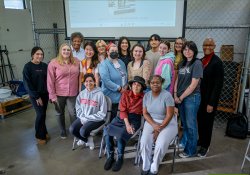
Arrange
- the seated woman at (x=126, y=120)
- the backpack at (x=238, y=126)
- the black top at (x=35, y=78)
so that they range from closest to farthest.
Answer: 1. the seated woman at (x=126, y=120)
2. the black top at (x=35, y=78)
3. the backpack at (x=238, y=126)

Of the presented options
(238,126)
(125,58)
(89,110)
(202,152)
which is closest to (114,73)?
(125,58)

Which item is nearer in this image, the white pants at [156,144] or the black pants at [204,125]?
the white pants at [156,144]

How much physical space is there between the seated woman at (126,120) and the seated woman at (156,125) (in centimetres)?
13

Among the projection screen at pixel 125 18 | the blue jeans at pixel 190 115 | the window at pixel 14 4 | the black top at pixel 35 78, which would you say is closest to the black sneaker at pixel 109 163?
the blue jeans at pixel 190 115

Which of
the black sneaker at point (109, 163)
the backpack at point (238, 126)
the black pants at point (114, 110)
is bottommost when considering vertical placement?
the black sneaker at point (109, 163)

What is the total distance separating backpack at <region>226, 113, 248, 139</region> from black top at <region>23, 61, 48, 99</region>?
2.91 meters

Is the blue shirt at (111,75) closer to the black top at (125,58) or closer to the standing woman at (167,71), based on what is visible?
the black top at (125,58)

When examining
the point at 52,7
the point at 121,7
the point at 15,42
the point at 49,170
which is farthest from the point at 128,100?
the point at 52,7

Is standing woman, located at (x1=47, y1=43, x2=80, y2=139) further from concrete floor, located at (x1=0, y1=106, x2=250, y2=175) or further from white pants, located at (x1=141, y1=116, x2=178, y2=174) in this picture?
white pants, located at (x1=141, y1=116, x2=178, y2=174)

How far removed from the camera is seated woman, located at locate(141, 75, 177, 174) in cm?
229

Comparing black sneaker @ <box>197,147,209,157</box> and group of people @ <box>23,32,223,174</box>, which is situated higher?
group of people @ <box>23,32,223,174</box>

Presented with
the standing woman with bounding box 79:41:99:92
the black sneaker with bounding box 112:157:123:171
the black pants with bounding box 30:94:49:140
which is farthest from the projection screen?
the black sneaker with bounding box 112:157:123:171

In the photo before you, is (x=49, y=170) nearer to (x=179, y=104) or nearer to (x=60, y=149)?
(x=60, y=149)

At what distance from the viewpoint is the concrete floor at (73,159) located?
8.24ft
